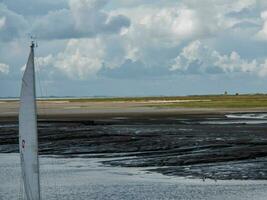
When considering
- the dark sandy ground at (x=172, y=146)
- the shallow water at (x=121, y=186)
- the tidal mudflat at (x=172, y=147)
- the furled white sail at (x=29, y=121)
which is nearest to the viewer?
the furled white sail at (x=29, y=121)

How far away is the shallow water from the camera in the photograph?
31.9m

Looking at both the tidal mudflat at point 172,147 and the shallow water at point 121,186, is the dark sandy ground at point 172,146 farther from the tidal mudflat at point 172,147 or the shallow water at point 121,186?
the shallow water at point 121,186

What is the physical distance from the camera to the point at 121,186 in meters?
34.9

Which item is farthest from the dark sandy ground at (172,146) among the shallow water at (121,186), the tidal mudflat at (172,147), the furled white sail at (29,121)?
the furled white sail at (29,121)

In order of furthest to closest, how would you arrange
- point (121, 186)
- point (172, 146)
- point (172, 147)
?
point (172, 146) → point (172, 147) → point (121, 186)

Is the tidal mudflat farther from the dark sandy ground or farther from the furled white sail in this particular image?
the furled white sail

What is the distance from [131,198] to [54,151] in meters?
22.8

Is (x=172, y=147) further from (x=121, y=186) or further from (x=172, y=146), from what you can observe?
(x=121, y=186)

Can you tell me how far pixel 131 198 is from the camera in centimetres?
3127

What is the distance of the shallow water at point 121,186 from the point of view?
31875 mm

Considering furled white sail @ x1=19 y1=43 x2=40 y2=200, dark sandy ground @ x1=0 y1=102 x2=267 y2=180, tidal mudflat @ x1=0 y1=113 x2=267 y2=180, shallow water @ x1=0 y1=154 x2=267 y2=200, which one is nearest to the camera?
furled white sail @ x1=19 y1=43 x2=40 y2=200

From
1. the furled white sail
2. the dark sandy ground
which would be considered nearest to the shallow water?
the dark sandy ground

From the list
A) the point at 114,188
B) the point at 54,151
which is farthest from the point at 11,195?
the point at 54,151

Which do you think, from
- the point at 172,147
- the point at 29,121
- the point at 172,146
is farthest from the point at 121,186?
the point at 172,146
